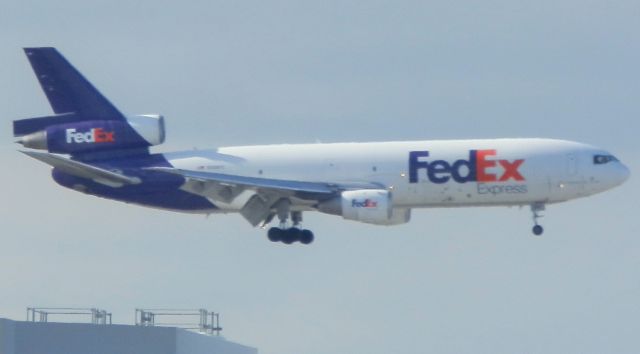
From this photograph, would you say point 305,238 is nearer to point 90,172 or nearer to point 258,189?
point 258,189

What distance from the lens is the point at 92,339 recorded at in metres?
76.4

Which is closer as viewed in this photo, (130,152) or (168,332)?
(168,332)

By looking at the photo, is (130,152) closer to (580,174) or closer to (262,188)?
(262,188)

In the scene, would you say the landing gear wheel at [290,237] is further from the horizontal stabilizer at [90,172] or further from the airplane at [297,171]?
the horizontal stabilizer at [90,172]

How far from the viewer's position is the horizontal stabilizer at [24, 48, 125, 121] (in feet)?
308

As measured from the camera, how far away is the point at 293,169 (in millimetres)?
88250

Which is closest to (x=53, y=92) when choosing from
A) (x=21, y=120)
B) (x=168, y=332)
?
(x=21, y=120)

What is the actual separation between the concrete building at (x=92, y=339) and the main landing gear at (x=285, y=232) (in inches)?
452

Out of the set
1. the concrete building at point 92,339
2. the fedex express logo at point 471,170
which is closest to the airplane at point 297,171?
the fedex express logo at point 471,170

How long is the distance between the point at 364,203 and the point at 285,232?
6.17 meters

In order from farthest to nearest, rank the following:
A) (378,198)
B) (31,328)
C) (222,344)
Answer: (222,344) → (378,198) → (31,328)

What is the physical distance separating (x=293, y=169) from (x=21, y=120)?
15.4 meters

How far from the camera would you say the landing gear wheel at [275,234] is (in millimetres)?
88938

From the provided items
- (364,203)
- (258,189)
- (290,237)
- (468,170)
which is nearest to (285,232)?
(290,237)
